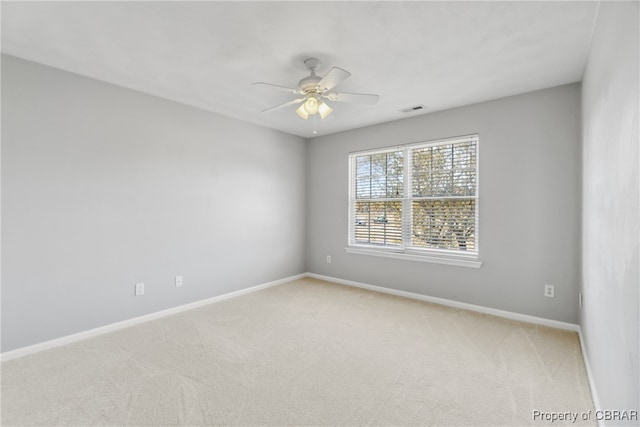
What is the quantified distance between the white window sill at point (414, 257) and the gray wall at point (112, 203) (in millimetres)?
1550

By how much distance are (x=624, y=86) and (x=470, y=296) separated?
9.66 feet

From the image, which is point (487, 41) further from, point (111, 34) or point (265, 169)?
point (265, 169)

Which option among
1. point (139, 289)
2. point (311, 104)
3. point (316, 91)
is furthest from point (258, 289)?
point (316, 91)

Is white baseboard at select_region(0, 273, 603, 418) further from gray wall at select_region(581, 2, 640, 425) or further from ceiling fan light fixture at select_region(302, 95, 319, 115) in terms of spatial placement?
ceiling fan light fixture at select_region(302, 95, 319, 115)

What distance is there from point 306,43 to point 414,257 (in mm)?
2991

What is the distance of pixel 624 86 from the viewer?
1285 mm

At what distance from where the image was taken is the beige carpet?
73.1 inches

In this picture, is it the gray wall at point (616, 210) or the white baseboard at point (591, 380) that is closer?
the gray wall at point (616, 210)

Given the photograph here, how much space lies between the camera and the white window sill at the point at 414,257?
12.1 feet

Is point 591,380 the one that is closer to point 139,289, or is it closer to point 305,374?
point 305,374

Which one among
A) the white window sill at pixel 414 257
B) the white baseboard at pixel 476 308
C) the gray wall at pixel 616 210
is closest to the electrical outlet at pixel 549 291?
the white baseboard at pixel 476 308

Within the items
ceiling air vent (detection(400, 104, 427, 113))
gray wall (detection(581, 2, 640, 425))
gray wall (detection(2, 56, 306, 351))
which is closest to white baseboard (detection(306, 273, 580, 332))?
gray wall (detection(581, 2, 640, 425))

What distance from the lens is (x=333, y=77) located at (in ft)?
7.64

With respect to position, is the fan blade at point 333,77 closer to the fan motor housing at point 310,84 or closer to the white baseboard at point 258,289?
the fan motor housing at point 310,84
